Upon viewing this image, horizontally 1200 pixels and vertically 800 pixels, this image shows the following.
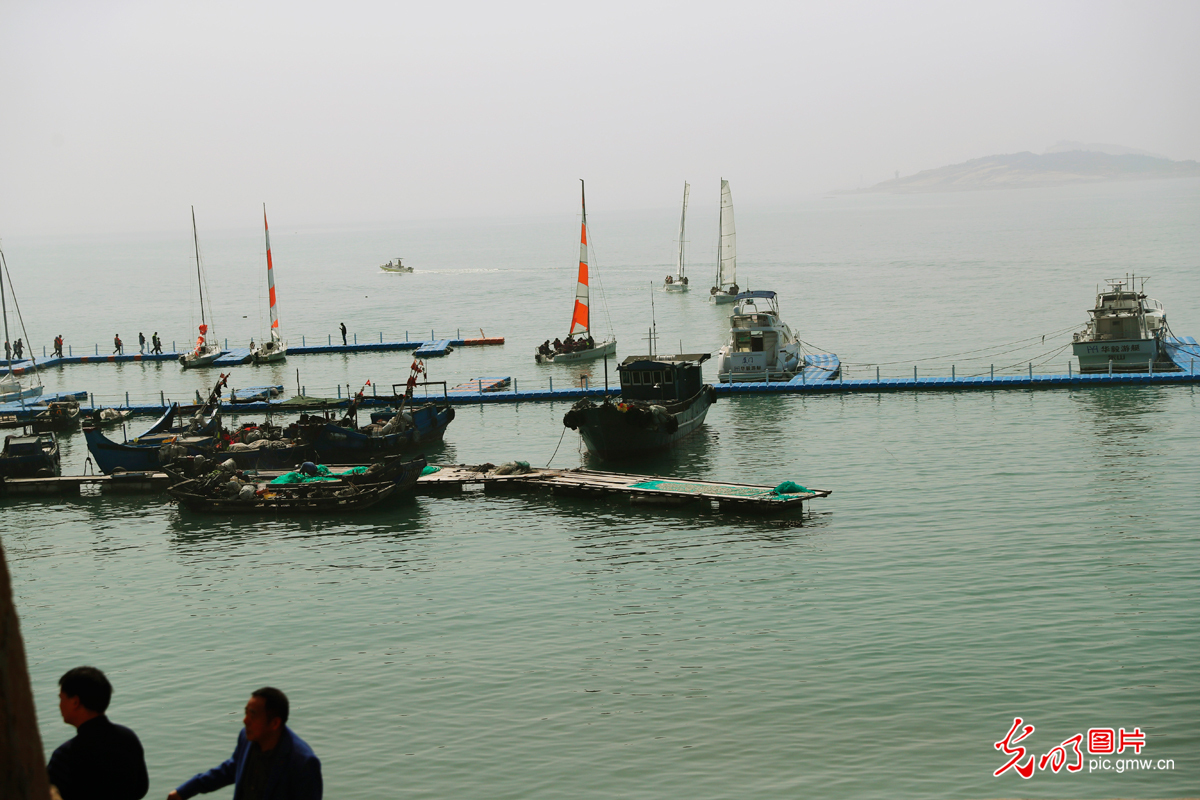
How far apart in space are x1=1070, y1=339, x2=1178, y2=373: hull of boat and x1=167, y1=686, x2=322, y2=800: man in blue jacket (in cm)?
5683

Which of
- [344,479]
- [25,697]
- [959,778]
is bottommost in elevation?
[959,778]

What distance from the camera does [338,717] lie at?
20.9 metres

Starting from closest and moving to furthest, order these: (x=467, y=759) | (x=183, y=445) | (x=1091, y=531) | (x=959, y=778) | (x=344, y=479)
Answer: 1. (x=959, y=778)
2. (x=467, y=759)
3. (x=1091, y=531)
4. (x=344, y=479)
5. (x=183, y=445)

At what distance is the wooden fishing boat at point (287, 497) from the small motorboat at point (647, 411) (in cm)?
885

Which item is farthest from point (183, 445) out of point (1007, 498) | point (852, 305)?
point (852, 305)

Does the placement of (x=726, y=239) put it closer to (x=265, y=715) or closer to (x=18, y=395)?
(x=18, y=395)

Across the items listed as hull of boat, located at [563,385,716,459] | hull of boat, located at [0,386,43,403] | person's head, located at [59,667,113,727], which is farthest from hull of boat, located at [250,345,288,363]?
person's head, located at [59,667,113,727]

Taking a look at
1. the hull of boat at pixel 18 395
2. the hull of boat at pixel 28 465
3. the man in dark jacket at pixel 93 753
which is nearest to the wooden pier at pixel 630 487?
the hull of boat at pixel 28 465

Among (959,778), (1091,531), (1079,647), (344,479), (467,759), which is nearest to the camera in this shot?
(959,778)

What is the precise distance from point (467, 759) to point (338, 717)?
3.41m

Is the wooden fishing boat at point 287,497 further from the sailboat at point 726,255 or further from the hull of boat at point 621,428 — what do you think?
the sailboat at point 726,255

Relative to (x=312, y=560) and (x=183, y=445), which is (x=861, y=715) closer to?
(x=312, y=560)

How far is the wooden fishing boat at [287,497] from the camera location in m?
36.9

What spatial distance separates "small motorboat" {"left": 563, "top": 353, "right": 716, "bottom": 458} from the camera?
42562 millimetres
